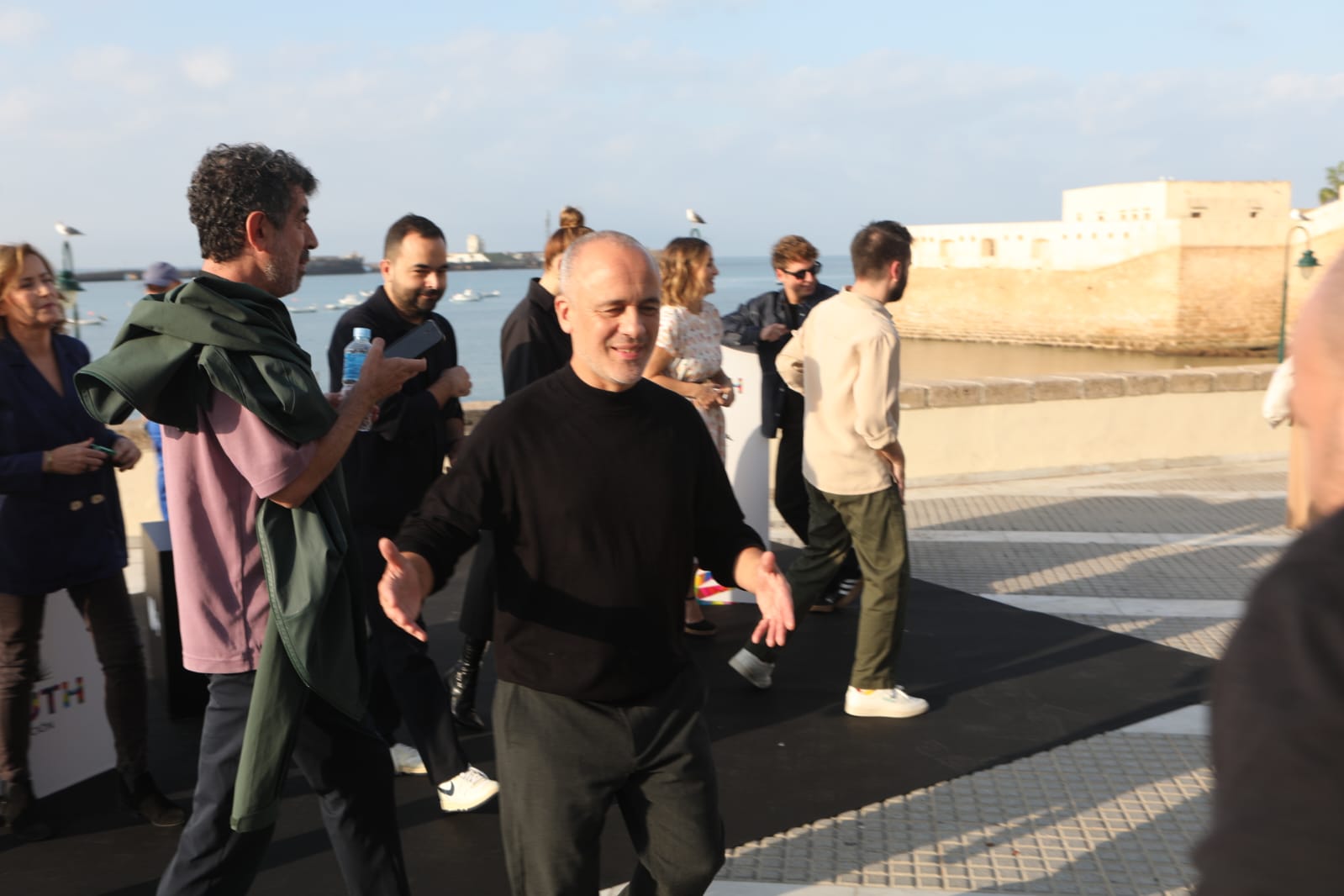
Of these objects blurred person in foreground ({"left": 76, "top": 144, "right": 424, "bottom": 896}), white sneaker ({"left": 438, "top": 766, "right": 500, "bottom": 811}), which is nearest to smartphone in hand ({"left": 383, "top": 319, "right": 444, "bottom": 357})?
blurred person in foreground ({"left": 76, "top": 144, "right": 424, "bottom": 896})

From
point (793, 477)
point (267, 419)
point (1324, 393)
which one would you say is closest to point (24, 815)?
point (267, 419)

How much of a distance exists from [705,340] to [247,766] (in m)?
3.80

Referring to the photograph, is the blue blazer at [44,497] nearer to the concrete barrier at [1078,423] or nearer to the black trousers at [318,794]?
the black trousers at [318,794]

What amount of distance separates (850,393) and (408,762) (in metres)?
2.35

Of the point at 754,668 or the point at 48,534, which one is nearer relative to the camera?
the point at 48,534

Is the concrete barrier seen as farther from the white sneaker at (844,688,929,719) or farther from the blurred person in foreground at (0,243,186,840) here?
the blurred person in foreground at (0,243,186,840)

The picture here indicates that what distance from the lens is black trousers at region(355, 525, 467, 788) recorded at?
14.0 ft

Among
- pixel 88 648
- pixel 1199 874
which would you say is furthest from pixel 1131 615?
pixel 1199 874

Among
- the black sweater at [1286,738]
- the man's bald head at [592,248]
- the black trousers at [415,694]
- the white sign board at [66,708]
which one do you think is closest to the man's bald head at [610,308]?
the man's bald head at [592,248]

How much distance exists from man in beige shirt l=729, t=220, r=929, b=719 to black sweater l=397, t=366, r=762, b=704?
237 cm

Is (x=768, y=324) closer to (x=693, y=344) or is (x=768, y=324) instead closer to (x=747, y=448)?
(x=747, y=448)

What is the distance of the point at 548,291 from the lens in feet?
17.0

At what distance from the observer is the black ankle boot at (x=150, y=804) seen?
427cm

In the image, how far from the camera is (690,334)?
6.11 m
